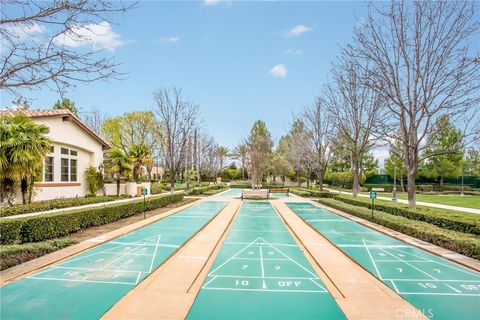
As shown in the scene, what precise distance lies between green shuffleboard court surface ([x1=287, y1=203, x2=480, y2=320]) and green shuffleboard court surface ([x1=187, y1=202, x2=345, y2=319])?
1.47 metres

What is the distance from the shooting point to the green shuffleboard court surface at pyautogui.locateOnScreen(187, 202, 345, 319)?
4848mm

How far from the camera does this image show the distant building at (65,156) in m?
17.7

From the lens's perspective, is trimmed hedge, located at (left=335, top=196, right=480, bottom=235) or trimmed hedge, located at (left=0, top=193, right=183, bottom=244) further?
trimmed hedge, located at (left=335, top=196, right=480, bottom=235)

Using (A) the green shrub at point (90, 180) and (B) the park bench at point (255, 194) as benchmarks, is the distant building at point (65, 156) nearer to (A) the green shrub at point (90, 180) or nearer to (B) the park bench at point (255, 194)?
(A) the green shrub at point (90, 180)

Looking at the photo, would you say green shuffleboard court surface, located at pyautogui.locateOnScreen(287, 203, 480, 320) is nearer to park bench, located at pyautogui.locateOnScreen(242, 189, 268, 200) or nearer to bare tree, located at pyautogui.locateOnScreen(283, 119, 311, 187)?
park bench, located at pyautogui.locateOnScreen(242, 189, 268, 200)

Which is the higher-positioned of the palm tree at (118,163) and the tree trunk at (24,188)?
the palm tree at (118,163)

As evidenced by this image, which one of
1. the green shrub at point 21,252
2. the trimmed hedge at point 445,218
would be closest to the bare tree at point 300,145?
the trimmed hedge at point 445,218

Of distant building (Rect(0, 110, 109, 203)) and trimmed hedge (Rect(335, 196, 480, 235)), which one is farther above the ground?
distant building (Rect(0, 110, 109, 203))

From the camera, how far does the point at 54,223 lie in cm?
973

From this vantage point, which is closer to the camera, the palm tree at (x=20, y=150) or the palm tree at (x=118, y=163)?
the palm tree at (x=20, y=150)

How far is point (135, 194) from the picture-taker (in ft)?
87.2

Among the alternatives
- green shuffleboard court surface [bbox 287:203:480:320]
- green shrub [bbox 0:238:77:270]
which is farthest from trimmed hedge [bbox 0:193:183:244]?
green shuffleboard court surface [bbox 287:203:480:320]

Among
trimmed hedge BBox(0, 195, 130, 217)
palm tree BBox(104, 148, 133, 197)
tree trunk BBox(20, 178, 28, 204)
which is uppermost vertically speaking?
palm tree BBox(104, 148, 133, 197)

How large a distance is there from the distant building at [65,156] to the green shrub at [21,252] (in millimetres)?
9564
